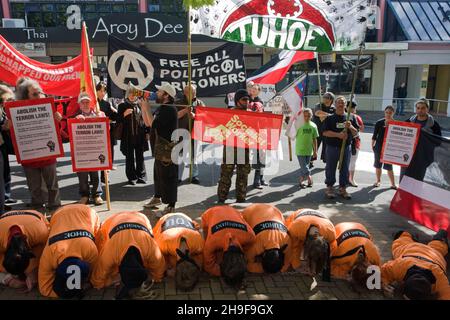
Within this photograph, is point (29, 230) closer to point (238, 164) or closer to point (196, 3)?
point (238, 164)

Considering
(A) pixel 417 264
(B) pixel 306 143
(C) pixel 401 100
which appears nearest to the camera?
(A) pixel 417 264

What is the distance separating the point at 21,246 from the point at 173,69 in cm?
363

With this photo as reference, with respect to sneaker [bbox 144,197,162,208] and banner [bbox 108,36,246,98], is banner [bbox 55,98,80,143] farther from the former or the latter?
sneaker [bbox 144,197,162,208]

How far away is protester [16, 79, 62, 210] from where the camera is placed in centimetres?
570

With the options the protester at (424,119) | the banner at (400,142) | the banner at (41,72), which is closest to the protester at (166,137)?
the banner at (41,72)

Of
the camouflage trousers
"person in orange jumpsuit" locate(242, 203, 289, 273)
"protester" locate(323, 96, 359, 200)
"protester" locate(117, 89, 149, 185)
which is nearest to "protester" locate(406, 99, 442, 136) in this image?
"protester" locate(323, 96, 359, 200)

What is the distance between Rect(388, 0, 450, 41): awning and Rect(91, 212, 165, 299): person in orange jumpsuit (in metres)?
19.5

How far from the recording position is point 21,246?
3580 millimetres

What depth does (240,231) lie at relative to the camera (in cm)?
400

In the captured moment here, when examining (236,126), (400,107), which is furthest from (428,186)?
(400,107)
